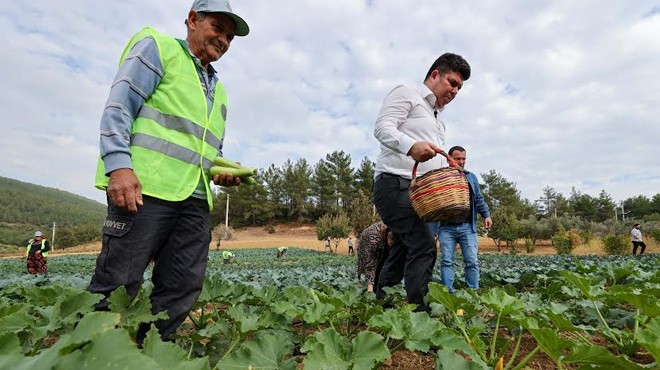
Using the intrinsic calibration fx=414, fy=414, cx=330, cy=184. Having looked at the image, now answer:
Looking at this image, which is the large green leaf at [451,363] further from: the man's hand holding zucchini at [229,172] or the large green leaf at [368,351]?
the man's hand holding zucchini at [229,172]

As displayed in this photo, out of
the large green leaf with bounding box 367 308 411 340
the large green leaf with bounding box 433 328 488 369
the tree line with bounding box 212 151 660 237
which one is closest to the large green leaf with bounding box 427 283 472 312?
the large green leaf with bounding box 367 308 411 340

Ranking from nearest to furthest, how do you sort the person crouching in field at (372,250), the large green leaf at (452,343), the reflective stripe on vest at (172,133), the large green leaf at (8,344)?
the large green leaf at (8,344), the large green leaf at (452,343), the reflective stripe on vest at (172,133), the person crouching in field at (372,250)

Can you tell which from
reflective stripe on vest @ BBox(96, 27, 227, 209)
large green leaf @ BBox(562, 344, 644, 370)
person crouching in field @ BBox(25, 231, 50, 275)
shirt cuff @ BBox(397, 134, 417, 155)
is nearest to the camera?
large green leaf @ BBox(562, 344, 644, 370)

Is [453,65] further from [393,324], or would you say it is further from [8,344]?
[8,344]

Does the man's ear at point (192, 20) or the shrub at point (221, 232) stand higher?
the man's ear at point (192, 20)

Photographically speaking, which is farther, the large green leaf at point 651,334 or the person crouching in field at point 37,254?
the person crouching in field at point 37,254

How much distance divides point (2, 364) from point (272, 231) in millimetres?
56438

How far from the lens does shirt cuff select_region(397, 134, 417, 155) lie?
2537 mm

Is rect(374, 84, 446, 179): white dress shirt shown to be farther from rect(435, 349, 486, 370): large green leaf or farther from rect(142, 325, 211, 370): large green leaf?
rect(142, 325, 211, 370): large green leaf

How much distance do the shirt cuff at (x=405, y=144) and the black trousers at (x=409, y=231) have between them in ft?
0.98

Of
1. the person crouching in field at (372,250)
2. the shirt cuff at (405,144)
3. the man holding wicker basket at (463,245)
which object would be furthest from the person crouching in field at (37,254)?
Answer: the shirt cuff at (405,144)

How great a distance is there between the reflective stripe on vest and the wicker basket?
4.00 ft

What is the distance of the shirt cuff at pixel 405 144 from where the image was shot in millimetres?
2537

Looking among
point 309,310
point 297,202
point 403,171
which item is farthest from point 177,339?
point 297,202
